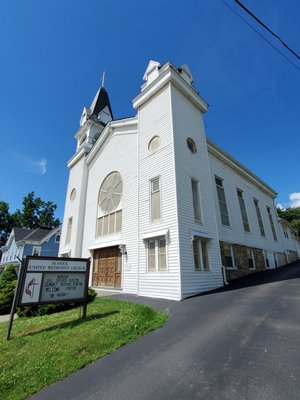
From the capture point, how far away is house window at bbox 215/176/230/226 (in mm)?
13467

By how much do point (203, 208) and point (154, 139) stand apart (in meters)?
4.72

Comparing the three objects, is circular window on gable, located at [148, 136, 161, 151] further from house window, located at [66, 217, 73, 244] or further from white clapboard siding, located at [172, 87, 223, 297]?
house window, located at [66, 217, 73, 244]

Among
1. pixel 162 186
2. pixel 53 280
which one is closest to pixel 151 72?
pixel 162 186

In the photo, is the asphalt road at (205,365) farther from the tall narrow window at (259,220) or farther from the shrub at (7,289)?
the tall narrow window at (259,220)


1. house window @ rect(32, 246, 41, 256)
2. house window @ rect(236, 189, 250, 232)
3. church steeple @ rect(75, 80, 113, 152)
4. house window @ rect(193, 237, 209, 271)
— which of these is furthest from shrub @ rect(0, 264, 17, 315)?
house window @ rect(32, 246, 41, 256)

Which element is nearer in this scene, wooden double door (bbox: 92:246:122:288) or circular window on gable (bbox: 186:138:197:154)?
circular window on gable (bbox: 186:138:197:154)

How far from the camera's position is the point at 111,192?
14.5m

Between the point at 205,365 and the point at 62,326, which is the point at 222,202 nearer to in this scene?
the point at 62,326

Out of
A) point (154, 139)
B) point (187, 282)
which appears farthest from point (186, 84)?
point (187, 282)

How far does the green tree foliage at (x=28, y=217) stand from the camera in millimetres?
46125

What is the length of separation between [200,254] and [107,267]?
620 cm

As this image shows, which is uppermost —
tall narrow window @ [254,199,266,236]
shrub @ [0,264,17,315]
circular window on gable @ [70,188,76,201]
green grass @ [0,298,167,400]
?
circular window on gable @ [70,188,76,201]

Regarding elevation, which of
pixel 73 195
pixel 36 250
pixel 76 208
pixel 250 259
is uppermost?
pixel 73 195

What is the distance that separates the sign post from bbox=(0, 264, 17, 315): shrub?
17.9 ft
